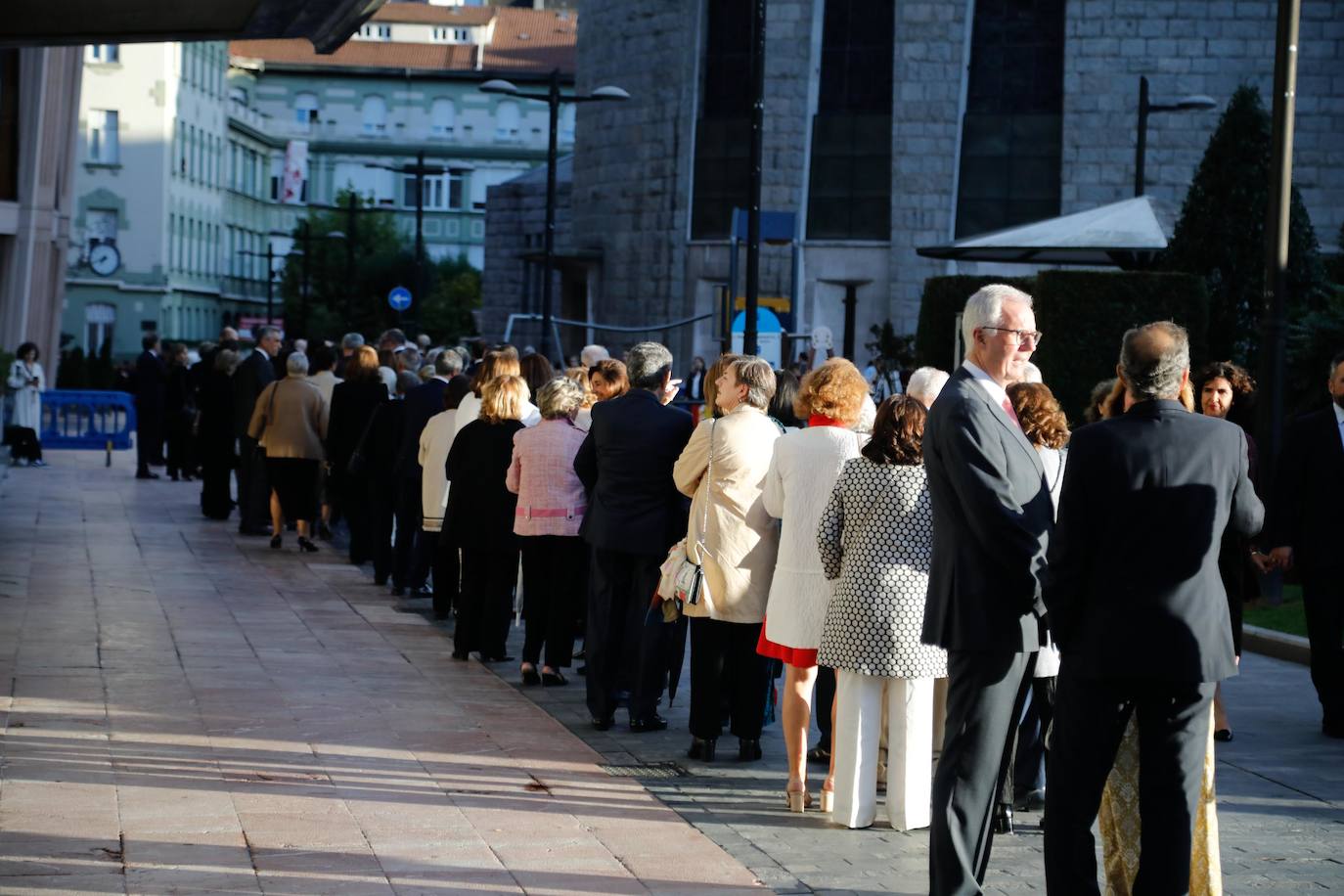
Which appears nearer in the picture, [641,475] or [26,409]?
[641,475]

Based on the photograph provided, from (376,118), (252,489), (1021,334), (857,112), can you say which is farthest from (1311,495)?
(376,118)

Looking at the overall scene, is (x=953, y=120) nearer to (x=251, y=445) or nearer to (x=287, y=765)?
(x=251, y=445)

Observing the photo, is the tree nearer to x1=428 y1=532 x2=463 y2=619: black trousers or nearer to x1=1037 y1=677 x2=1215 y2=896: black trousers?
x1=428 y1=532 x2=463 y2=619: black trousers

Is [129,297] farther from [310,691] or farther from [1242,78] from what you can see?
[310,691]

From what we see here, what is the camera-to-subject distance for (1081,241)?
1872 cm

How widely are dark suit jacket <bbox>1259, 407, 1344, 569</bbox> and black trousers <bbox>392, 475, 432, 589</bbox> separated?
24.0ft

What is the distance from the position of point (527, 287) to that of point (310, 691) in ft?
151

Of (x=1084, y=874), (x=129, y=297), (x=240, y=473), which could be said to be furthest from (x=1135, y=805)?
(x=129, y=297)

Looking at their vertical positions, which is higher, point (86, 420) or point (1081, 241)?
point (1081, 241)

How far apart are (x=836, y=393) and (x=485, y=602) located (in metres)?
4.46

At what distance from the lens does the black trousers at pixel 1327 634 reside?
9.99m

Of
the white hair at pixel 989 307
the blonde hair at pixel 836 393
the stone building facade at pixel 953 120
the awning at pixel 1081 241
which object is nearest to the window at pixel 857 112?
the stone building facade at pixel 953 120

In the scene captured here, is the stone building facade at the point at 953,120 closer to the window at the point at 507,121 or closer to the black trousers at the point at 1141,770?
the black trousers at the point at 1141,770

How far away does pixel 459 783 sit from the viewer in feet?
27.7
